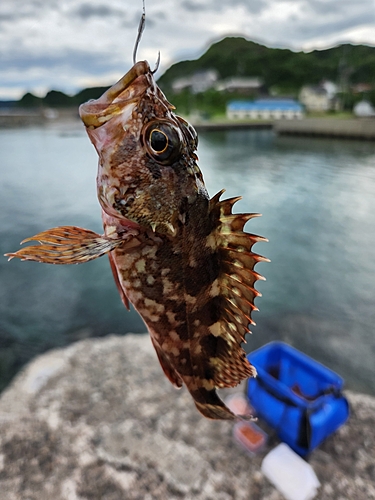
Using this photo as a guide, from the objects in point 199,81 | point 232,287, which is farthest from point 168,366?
point 199,81

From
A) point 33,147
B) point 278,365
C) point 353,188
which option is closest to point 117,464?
point 278,365

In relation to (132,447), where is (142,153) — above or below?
above

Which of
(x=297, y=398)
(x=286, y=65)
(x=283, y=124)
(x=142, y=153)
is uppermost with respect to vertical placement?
(x=286, y=65)

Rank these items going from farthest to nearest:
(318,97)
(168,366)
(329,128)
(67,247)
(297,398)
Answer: (318,97)
(329,128)
(297,398)
(168,366)
(67,247)

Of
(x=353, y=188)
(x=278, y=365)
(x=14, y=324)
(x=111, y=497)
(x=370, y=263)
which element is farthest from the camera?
(x=353, y=188)

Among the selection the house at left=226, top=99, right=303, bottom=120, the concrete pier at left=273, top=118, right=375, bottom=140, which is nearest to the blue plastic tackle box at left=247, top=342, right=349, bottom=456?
the concrete pier at left=273, top=118, right=375, bottom=140

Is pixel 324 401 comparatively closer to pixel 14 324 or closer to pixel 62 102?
pixel 14 324

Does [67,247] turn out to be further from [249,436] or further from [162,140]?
[249,436]
